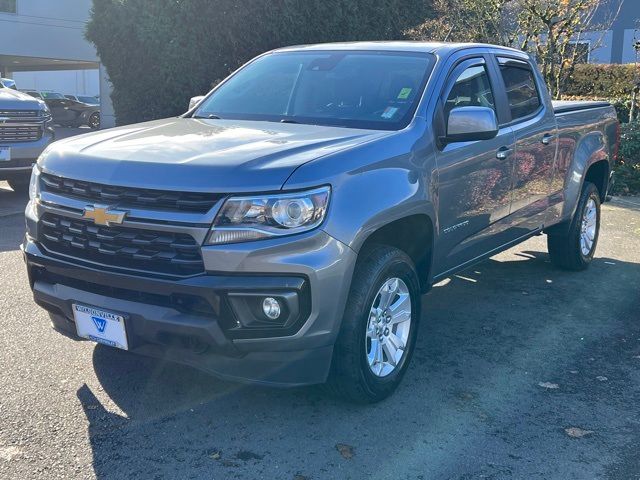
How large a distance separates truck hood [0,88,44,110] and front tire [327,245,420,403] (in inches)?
287

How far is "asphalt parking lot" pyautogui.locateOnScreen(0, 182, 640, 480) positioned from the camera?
339cm

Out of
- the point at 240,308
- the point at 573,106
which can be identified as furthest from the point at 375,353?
the point at 573,106

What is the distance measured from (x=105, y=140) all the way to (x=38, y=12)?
1089 inches

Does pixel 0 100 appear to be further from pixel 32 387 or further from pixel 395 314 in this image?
pixel 395 314

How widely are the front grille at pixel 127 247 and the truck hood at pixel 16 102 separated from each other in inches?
258

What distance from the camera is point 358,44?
209 inches

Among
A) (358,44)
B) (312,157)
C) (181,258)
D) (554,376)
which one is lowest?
(554,376)

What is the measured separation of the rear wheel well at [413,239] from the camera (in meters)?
4.02

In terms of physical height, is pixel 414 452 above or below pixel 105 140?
below

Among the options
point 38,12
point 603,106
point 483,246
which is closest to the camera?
point 483,246

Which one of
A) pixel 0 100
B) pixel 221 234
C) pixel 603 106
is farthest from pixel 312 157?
pixel 0 100

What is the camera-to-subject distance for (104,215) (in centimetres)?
350

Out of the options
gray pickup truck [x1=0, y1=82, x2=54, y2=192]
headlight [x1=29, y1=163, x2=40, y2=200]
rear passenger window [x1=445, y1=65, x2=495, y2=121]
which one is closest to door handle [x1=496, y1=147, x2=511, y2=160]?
rear passenger window [x1=445, y1=65, x2=495, y2=121]

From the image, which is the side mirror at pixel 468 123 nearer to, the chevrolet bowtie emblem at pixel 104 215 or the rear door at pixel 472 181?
the rear door at pixel 472 181
